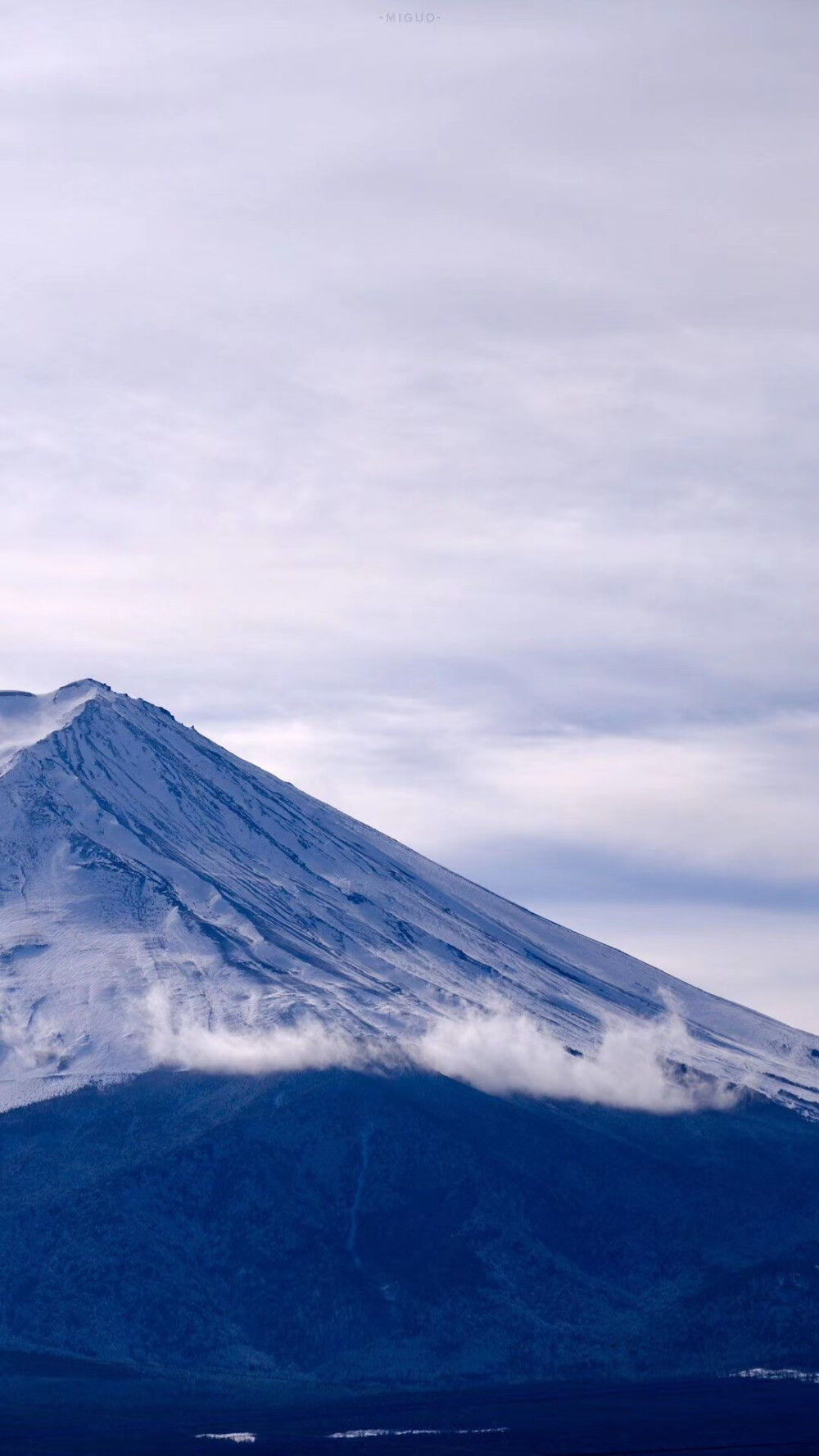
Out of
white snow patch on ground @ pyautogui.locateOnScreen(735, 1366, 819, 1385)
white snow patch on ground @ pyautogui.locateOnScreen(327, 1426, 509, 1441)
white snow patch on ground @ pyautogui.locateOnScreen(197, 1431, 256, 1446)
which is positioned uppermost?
white snow patch on ground @ pyautogui.locateOnScreen(735, 1366, 819, 1385)

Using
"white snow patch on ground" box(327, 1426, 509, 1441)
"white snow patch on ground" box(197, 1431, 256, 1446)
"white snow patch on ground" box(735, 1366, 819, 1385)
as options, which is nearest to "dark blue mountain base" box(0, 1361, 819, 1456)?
"white snow patch on ground" box(327, 1426, 509, 1441)

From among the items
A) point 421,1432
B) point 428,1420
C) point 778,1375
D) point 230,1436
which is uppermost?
point 778,1375

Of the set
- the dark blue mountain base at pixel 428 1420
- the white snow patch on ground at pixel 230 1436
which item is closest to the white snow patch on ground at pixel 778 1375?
the dark blue mountain base at pixel 428 1420

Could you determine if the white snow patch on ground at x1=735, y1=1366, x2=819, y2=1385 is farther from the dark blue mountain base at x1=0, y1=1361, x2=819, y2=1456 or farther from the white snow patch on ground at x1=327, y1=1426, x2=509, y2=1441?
the white snow patch on ground at x1=327, y1=1426, x2=509, y2=1441

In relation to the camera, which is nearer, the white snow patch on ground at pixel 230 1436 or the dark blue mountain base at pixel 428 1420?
the dark blue mountain base at pixel 428 1420

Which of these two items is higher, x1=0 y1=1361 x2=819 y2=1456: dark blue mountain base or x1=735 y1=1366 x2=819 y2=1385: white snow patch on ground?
x1=735 y1=1366 x2=819 y2=1385: white snow patch on ground

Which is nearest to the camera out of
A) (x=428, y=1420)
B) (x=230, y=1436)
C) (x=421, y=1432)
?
(x=230, y=1436)

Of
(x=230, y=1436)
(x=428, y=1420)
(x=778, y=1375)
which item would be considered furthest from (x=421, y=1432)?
(x=778, y=1375)

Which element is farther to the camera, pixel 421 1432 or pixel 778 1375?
pixel 778 1375

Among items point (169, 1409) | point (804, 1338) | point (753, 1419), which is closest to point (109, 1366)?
point (169, 1409)

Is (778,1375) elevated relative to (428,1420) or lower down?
elevated

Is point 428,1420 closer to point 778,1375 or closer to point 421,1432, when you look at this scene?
point 421,1432

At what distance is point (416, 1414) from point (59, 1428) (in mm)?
28050

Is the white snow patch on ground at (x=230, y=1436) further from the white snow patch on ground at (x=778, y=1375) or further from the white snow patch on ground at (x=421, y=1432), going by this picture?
the white snow patch on ground at (x=778, y=1375)
